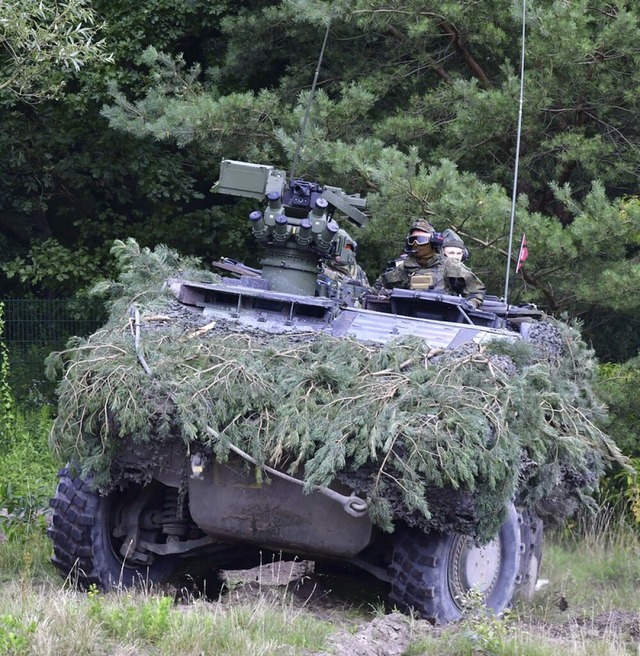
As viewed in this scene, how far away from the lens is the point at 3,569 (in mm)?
7949

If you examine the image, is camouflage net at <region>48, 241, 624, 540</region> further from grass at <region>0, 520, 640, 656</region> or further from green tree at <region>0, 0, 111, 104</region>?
green tree at <region>0, 0, 111, 104</region>

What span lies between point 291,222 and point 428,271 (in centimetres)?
130

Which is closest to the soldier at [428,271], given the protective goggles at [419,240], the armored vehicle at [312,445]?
the protective goggles at [419,240]

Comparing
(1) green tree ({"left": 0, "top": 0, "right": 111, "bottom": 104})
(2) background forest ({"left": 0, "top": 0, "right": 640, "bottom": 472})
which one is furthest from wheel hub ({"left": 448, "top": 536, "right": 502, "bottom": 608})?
(1) green tree ({"left": 0, "top": 0, "right": 111, "bottom": 104})

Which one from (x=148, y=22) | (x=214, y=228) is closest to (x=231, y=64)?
(x=148, y=22)

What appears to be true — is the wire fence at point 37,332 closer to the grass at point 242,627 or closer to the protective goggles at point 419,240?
the protective goggles at point 419,240

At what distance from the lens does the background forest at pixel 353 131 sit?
11.0 meters

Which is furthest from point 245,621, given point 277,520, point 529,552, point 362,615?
point 529,552

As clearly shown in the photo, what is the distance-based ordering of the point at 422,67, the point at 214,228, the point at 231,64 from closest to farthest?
the point at 422,67 → the point at 231,64 → the point at 214,228

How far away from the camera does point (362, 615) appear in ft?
23.3

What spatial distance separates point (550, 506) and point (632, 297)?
3.96 m

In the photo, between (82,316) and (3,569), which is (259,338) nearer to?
(3,569)

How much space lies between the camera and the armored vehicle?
6.07 m

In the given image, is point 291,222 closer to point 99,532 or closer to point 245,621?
point 99,532
